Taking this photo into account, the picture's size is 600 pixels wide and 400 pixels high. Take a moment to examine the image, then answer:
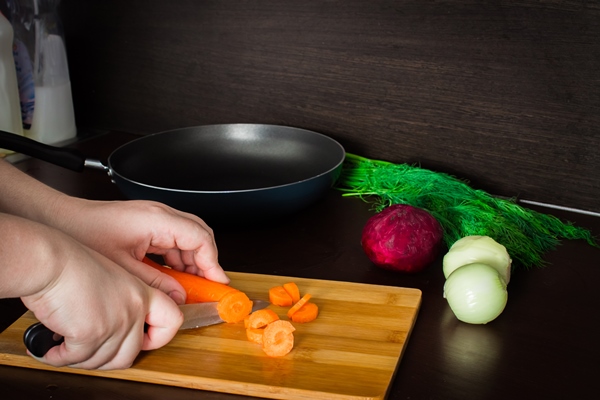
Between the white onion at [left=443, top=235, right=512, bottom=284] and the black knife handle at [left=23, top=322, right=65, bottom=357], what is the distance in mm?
568

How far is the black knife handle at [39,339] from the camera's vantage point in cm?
74

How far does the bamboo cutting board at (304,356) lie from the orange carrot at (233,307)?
0.01 meters

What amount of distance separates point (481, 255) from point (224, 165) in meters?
0.63

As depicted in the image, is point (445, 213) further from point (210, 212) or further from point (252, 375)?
point (252, 375)

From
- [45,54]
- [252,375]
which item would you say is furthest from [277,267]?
[45,54]

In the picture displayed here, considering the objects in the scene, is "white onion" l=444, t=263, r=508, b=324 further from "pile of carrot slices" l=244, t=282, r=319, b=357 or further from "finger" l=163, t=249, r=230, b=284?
"finger" l=163, t=249, r=230, b=284

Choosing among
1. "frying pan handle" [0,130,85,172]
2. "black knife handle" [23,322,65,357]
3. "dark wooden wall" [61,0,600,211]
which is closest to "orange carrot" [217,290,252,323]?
"black knife handle" [23,322,65,357]

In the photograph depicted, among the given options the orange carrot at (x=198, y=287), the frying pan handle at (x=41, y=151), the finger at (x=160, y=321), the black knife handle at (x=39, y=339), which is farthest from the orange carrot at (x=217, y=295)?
the frying pan handle at (x=41, y=151)

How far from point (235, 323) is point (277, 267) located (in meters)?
0.20

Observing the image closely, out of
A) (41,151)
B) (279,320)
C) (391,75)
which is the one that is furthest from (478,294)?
(41,151)

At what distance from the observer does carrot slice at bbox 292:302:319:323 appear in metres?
0.92

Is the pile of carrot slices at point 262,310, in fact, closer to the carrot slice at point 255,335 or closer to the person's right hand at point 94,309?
the carrot slice at point 255,335

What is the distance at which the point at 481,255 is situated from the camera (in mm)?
992

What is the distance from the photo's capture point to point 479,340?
90cm
